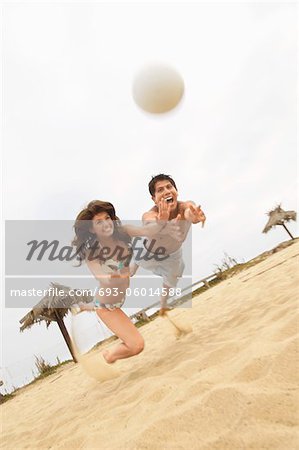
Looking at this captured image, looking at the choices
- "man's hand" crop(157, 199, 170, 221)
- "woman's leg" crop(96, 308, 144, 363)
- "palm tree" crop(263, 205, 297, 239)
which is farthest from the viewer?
"palm tree" crop(263, 205, 297, 239)

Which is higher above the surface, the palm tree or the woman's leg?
the palm tree

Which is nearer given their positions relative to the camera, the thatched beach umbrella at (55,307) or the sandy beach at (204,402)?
the sandy beach at (204,402)

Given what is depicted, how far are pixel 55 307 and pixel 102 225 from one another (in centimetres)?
854

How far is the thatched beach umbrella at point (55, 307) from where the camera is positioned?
1106 centimetres

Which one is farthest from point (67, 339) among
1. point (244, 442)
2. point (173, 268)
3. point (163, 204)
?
point (244, 442)

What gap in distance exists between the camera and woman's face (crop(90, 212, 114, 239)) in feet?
11.3

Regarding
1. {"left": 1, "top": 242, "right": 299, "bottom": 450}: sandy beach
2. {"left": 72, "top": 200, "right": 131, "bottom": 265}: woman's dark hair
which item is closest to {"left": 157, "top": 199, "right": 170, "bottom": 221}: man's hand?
{"left": 72, "top": 200, "right": 131, "bottom": 265}: woman's dark hair

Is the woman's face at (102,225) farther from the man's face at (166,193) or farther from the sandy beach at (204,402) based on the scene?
the sandy beach at (204,402)

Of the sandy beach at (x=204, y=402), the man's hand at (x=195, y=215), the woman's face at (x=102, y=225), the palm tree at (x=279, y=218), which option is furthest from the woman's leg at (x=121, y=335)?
the palm tree at (x=279, y=218)

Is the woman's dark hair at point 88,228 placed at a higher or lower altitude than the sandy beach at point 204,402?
higher

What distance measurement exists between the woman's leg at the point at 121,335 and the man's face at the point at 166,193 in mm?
1272

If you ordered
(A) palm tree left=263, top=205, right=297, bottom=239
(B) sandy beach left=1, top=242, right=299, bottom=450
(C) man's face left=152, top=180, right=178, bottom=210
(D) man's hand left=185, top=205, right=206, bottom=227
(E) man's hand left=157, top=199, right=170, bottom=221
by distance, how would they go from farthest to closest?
1. (A) palm tree left=263, top=205, right=297, bottom=239
2. (C) man's face left=152, top=180, right=178, bottom=210
3. (E) man's hand left=157, top=199, right=170, bottom=221
4. (D) man's hand left=185, top=205, right=206, bottom=227
5. (B) sandy beach left=1, top=242, right=299, bottom=450

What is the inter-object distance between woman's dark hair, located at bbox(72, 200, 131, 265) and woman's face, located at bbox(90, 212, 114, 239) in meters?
0.04

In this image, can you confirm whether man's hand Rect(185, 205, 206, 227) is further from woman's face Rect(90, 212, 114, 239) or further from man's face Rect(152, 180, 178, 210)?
woman's face Rect(90, 212, 114, 239)
